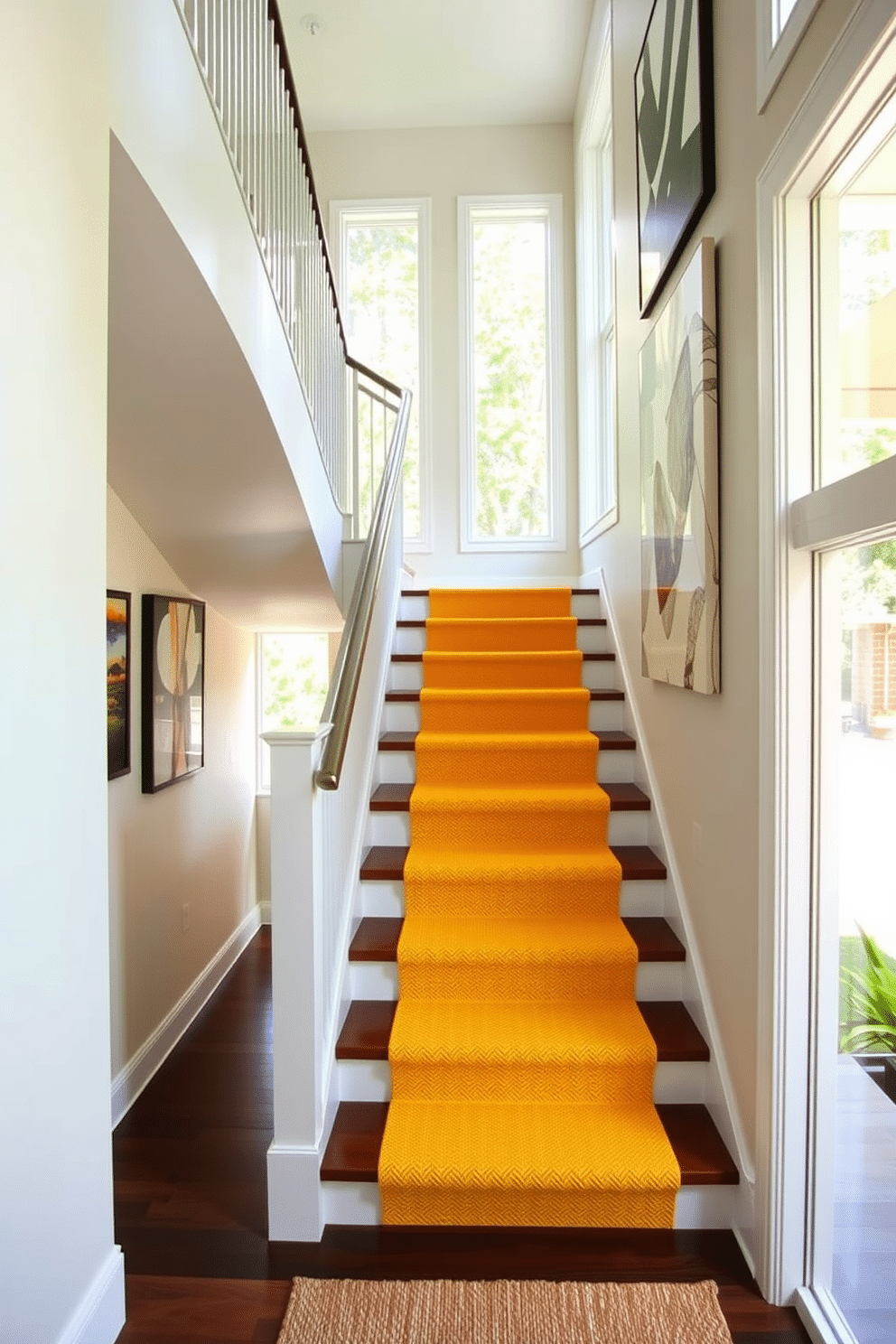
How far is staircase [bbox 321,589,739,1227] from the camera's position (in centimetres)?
205

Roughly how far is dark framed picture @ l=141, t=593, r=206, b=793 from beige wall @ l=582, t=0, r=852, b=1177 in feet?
6.09

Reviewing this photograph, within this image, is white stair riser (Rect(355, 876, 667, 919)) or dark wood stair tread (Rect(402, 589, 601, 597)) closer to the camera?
white stair riser (Rect(355, 876, 667, 919))

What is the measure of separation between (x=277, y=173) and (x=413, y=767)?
2105mm

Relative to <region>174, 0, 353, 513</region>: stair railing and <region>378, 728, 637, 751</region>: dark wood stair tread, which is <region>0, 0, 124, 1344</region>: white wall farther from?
<region>378, 728, 637, 751</region>: dark wood stair tread

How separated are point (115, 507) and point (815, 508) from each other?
223 centimetres

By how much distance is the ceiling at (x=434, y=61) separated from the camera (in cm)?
437

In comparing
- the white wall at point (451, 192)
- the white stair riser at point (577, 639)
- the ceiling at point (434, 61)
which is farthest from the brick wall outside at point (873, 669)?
the ceiling at point (434, 61)

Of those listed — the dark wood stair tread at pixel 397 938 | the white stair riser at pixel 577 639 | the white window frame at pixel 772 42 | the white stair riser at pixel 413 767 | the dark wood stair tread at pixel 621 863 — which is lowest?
the dark wood stair tread at pixel 397 938

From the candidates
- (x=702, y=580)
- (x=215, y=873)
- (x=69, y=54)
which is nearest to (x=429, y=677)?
(x=215, y=873)

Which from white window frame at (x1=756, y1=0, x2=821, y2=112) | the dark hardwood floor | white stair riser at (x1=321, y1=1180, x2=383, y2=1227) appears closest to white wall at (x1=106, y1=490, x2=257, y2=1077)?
the dark hardwood floor

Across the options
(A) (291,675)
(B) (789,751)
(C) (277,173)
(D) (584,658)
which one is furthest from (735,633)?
(A) (291,675)

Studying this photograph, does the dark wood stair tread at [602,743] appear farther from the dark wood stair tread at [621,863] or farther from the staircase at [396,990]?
the dark wood stair tread at [621,863]

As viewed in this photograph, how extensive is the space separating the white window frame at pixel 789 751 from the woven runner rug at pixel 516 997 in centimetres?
30

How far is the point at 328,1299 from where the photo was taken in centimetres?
184
